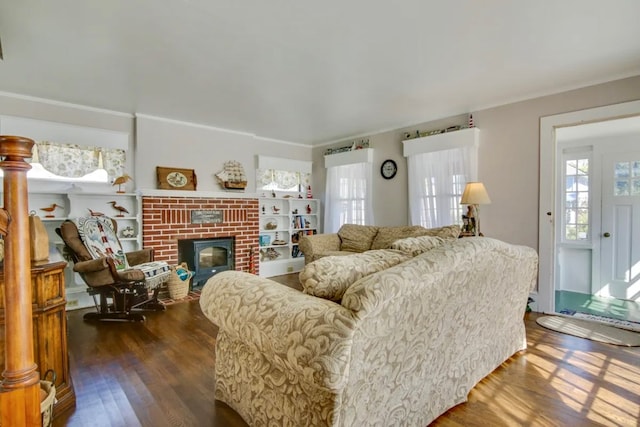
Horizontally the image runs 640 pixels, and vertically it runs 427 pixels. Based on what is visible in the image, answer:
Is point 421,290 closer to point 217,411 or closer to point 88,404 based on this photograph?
point 217,411

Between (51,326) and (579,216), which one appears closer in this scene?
(51,326)

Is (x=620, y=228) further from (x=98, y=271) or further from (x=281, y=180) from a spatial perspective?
(x=98, y=271)

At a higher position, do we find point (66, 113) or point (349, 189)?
point (66, 113)

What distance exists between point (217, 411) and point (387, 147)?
13.5 ft

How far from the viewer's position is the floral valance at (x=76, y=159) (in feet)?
11.3

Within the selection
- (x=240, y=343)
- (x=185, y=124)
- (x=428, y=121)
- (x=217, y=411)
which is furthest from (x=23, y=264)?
(x=428, y=121)

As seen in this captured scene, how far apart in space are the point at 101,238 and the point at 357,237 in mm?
3178

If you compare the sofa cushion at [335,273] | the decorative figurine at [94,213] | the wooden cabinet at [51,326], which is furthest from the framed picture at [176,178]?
the sofa cushion at [335,273]

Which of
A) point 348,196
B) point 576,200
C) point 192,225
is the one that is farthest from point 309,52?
point 576,200

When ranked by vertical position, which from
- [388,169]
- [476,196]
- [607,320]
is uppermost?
[388,169]

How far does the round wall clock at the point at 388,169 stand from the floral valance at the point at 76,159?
143 inches

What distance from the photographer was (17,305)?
79 cm

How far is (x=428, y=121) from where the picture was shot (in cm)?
436

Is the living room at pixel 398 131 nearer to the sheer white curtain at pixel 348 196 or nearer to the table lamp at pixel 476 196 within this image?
the sheer white curtain at pixel 348 196
